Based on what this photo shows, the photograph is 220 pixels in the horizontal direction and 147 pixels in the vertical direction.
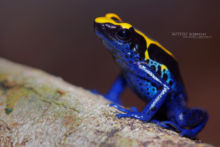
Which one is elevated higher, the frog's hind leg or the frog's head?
the frog's head

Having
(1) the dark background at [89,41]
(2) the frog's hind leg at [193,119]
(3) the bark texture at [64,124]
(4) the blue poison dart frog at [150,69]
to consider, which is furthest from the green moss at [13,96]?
(1) the dark background at [89,41]

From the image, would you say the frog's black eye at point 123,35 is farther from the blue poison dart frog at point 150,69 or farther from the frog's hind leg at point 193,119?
the frog's hind leg at point 193,119

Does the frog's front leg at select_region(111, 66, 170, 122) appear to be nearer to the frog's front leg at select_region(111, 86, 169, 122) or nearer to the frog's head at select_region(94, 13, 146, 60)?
the frog's front leg at select_region(111, 86, 169, 122)

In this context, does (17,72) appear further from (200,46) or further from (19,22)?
(200,46)

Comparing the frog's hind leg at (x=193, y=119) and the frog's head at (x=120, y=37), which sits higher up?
the frog's head at (x=120, y=37)

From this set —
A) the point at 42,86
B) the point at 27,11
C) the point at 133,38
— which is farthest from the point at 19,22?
the point at 133,38

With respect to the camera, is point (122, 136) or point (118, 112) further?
point (118, 112)

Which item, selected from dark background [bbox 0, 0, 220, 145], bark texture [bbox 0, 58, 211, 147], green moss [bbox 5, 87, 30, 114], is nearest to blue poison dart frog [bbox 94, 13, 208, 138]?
bark texture [bbox 0, 58, 211, 147]
